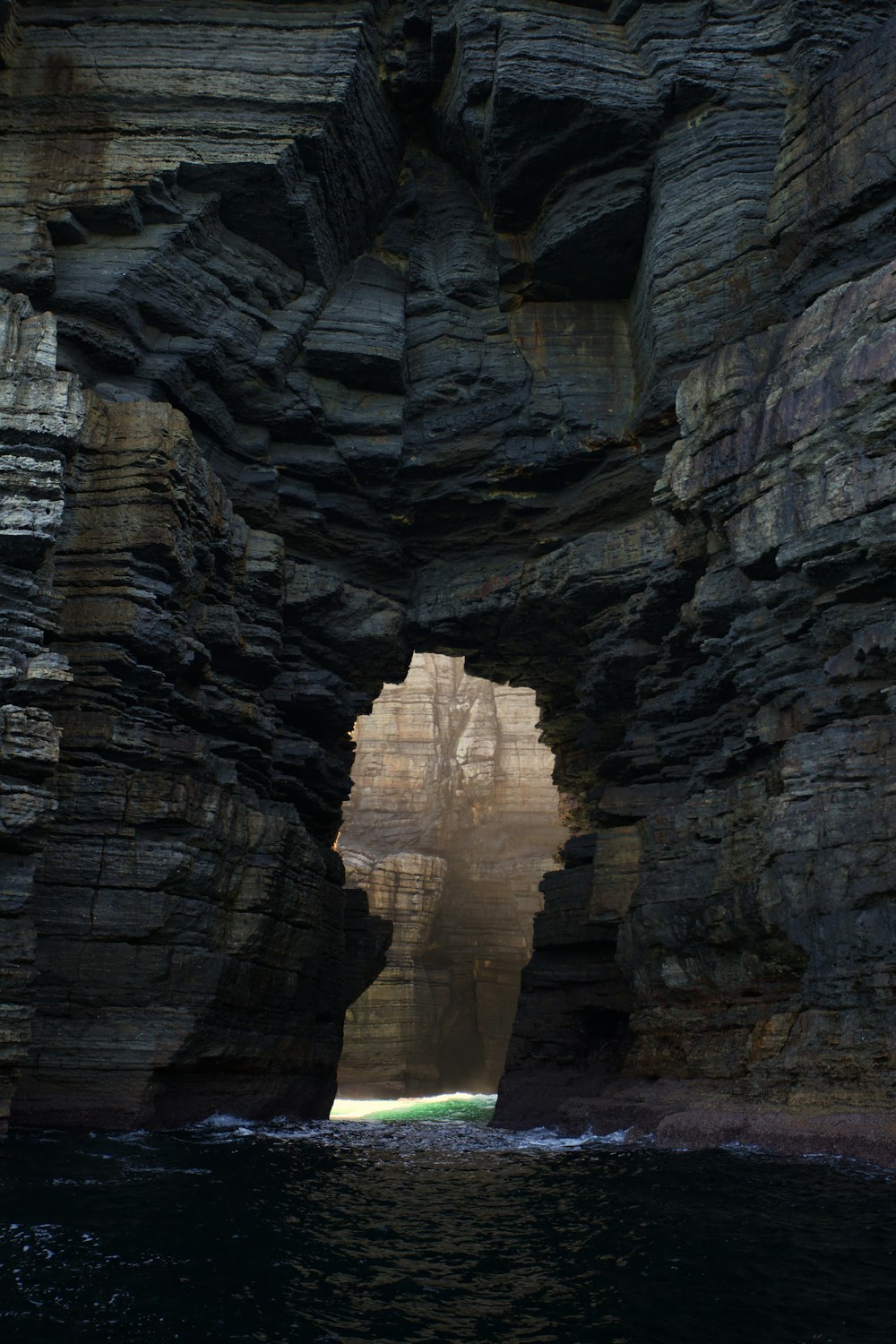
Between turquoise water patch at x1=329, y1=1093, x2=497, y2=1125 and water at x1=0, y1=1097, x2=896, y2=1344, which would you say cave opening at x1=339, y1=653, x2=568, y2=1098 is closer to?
turquoise water patch at x1=329, y1=1093, x2=497, y2=1125

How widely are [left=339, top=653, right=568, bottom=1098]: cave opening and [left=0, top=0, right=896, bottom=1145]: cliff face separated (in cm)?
2265

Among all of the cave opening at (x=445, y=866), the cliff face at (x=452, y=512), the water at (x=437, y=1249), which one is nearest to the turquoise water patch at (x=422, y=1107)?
the cave opening at (x=445, y=866)

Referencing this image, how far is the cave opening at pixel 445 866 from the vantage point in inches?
2258

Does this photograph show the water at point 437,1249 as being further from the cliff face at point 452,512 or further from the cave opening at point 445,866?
the cave opening at point 445,866

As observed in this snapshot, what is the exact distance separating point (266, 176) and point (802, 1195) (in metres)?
28.6

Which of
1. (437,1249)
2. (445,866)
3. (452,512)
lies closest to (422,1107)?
(445,866)

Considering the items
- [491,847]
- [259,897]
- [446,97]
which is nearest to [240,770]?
[259,897]

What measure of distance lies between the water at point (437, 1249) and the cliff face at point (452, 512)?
12.0ft

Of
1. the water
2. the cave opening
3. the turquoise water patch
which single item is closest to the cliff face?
the water

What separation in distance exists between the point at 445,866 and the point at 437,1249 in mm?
50471

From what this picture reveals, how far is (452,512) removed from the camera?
34.4 metres

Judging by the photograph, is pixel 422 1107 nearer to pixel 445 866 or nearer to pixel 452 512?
pixel 445 866

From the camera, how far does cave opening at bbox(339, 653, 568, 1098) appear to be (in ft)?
188

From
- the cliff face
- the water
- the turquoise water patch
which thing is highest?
the cliff face
